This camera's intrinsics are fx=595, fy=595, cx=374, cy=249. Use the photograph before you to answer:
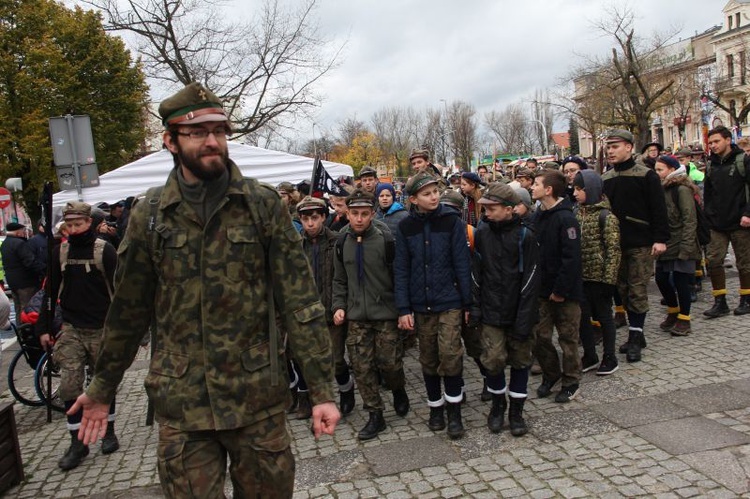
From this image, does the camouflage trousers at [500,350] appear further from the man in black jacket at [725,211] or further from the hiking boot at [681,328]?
the man in black jacket at [725,211]

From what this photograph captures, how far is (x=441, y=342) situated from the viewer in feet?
15.8

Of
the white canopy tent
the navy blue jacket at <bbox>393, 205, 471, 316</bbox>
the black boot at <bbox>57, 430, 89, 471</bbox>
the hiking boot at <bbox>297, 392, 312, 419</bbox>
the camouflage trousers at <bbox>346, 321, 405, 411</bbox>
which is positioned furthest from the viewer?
the white canopy tent

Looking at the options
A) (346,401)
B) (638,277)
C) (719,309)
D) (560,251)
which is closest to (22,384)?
(346,401)

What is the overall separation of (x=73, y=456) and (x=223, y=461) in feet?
10.3

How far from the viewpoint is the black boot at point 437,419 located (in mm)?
5023

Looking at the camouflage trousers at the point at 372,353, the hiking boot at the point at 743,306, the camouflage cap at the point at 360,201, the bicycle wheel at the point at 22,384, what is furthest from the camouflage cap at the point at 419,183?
the hiking boot at the point at 743,306

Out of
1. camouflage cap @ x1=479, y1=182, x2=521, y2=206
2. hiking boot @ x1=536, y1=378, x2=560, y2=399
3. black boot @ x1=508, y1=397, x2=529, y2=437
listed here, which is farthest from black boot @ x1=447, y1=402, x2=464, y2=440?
camouflage cap @ x1=479, y1=182, x2=521, y2=206

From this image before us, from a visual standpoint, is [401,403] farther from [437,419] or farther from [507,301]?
[507,301]

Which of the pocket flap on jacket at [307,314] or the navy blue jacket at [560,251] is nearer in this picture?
the pocket flap on jacket at [307,314]

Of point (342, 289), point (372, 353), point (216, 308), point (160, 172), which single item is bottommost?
point (372, 353)

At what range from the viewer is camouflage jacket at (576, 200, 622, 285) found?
228 inches

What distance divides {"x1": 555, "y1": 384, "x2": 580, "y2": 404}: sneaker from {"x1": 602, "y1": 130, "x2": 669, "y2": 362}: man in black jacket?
3.88 feet

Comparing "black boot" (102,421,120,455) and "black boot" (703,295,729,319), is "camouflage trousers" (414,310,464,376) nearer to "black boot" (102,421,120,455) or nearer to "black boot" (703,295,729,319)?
"black boot" (102,421,120,455)

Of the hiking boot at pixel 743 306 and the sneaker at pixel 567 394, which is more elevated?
the hiking boot at pixel 743 306
